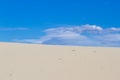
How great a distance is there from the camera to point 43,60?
36.2 ft

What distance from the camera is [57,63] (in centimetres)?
1077

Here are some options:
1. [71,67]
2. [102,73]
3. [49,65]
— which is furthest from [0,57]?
[102,73]

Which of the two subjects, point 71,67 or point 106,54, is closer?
point 71,67

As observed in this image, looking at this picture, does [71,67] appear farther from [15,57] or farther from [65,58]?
[15,57]

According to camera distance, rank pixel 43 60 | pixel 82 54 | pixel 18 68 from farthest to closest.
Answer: pixel 82 54 < pixel 43 60 < pixel 18 68

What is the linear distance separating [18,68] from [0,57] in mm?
1311

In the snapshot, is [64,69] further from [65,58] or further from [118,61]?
[118,61]

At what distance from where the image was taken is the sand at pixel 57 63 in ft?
32.2

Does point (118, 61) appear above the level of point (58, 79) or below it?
above

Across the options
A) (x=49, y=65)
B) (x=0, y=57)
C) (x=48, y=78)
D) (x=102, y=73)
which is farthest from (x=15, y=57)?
(x=102, y=73)

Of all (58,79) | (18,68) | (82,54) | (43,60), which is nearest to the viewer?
(58,79)

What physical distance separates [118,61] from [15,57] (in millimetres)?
4030

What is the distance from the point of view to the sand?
9.80 metres

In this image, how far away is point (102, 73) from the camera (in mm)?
10047
